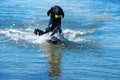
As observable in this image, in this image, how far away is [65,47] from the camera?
12.6 meters

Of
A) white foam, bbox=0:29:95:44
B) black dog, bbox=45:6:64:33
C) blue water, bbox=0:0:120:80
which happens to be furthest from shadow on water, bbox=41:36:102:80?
black dog, bbox=45:6:64:33

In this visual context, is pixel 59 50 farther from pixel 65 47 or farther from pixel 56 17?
pixel 56 17

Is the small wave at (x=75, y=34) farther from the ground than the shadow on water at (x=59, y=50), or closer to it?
farther from the ground

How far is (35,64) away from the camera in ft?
33.7

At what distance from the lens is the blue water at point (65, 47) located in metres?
9.55

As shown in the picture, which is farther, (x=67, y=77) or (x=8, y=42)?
(x=8, y=42)

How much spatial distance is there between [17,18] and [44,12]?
260cm

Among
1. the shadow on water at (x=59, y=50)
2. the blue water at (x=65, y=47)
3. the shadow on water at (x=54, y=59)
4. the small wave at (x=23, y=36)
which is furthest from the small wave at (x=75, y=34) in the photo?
the shadow on water at (x=54, y=59)

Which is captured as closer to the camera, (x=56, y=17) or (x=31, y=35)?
(x=56, y=17)

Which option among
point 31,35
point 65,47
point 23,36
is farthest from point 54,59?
point 31,35

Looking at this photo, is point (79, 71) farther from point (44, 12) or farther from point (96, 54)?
point (44, 12)

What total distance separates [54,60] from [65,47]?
5.75ft

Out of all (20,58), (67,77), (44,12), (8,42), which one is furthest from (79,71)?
(44,12)

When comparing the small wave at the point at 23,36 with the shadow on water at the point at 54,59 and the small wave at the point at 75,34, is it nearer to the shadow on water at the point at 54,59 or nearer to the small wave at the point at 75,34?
the shadow on water at the point at 54,59
